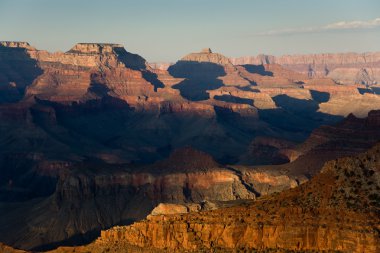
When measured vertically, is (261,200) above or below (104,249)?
above

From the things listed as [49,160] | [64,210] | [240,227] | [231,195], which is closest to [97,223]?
[64,210]

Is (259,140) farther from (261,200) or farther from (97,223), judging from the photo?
(261,200)

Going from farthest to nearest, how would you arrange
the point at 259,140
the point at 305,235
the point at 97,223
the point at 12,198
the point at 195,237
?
1. the point at 259,140
2. the point at 12,198
3. the point at 97,223
4. the point at 195,237
5. the point at 305,235

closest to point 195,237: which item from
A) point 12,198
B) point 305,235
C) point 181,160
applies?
point 305,235

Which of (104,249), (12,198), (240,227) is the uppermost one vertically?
(240,227)

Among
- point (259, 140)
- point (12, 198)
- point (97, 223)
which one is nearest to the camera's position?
point (97, 223)

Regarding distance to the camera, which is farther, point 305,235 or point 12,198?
point 12,198
